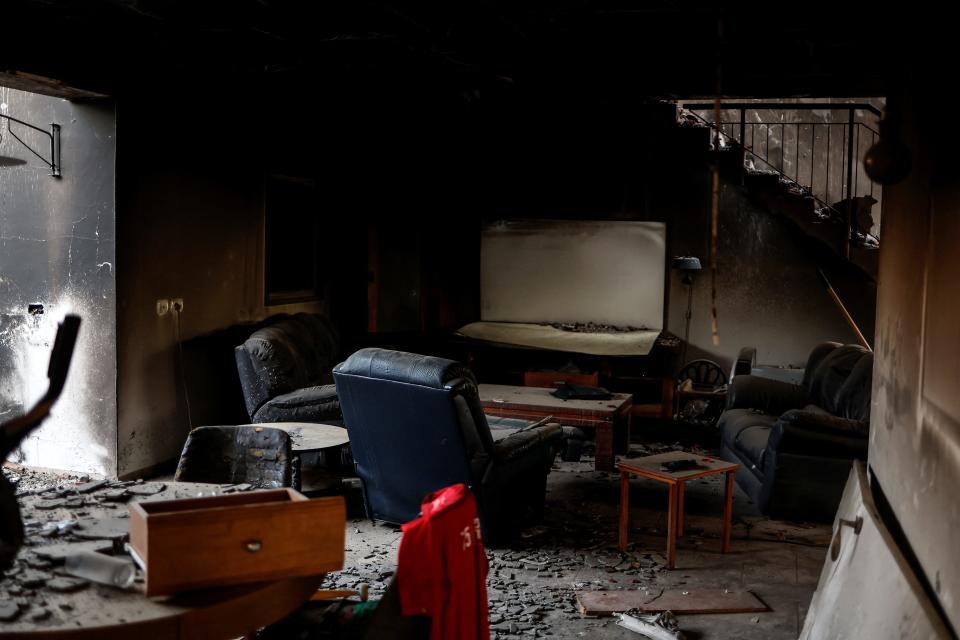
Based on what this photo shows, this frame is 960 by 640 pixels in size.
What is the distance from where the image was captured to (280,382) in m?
6.63

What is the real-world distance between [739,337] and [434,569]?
763 cm

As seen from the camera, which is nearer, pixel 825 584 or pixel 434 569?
pixel 434 569

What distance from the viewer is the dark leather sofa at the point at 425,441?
4707 mm

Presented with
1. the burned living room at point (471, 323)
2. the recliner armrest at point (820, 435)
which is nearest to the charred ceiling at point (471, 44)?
the burned living room at point (471, 323)

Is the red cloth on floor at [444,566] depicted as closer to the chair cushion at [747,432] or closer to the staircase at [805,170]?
the chair cushion at [747,432]

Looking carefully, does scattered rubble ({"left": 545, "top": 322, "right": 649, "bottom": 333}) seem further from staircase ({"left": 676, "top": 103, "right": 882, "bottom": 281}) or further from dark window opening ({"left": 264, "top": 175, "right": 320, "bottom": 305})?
dark window opening ({"left": 264, "top": 175, "right": 320, "bottom": 305})

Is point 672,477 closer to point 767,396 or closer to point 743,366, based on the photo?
point 767,396

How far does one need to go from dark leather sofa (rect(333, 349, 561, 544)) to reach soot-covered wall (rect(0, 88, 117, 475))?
Answer: 2.17 meters

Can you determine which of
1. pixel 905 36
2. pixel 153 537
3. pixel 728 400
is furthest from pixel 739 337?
pixel 153 537

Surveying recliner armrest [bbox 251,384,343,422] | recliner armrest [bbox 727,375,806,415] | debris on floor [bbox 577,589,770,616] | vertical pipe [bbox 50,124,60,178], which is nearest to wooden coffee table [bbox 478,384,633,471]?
recliner armrest [bbox 727,375,806,415]

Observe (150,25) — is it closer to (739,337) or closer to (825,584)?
(825,584)

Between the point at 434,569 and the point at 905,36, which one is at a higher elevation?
the point at 905,36

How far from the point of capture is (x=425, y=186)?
399 inches

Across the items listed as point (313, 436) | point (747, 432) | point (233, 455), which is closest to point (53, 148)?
point (313, 436)
